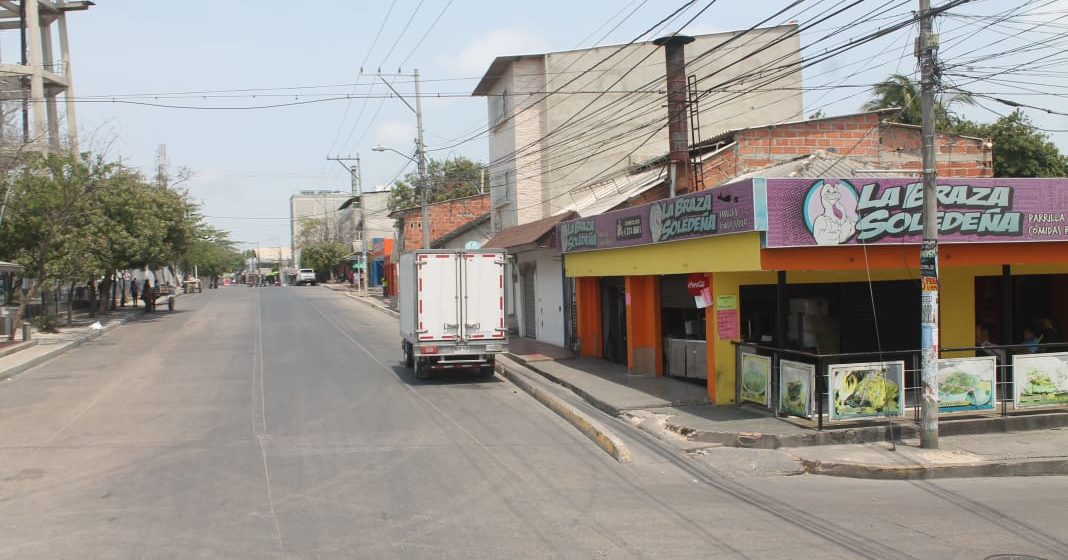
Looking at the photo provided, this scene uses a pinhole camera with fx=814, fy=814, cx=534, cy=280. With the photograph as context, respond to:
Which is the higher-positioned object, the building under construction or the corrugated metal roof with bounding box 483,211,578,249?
the building under construction

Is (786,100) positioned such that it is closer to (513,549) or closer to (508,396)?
(508,396)

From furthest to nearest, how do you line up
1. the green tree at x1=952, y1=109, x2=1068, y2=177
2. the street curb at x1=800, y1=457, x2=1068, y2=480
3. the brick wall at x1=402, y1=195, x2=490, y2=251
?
1. the brick wall at x1=402, y1=195, x2=490, y2=251
2. the green tree at x1=952, y1=109, x2=1068, y2=177
3. the street curb at x1=800, y1=457, x2=1068, y2=480

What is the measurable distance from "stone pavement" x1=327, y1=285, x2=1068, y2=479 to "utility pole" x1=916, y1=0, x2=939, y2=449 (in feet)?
1.77

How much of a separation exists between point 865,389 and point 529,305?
17.5m

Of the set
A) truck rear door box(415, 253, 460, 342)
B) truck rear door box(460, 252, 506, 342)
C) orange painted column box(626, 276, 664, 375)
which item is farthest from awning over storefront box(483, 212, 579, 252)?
truck rear door box(415, 253, 460, 342)

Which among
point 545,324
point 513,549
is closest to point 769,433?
point 513,549

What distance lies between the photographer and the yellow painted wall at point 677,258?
1272cm

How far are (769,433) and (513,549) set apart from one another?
19.0ft

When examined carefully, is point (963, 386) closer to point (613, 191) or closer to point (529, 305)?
point (613, 191)

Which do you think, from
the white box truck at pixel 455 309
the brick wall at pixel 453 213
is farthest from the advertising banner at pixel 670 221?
the brick wall at pixel 453 213

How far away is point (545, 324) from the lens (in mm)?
26156

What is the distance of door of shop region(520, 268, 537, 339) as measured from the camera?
28078mm

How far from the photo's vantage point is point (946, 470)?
10.0 meters

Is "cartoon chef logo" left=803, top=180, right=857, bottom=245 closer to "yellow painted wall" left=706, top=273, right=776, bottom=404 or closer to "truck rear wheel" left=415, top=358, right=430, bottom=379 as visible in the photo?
"yellow painted wall" left=706, top=273, right=776, bottom=404
